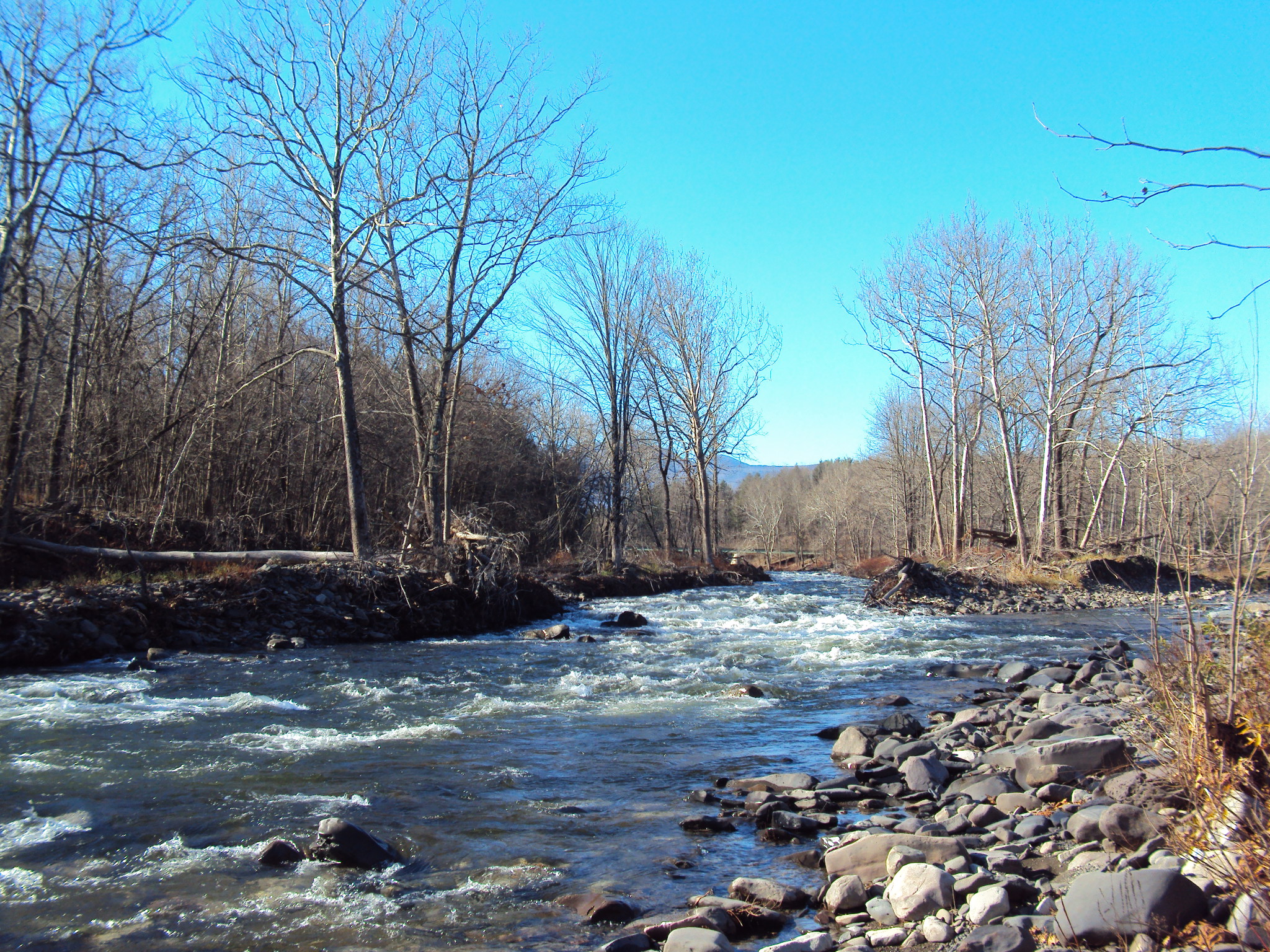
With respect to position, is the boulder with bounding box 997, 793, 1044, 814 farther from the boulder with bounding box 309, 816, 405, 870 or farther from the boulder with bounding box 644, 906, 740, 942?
the boulder with bounding box 309, 816, 405, 870

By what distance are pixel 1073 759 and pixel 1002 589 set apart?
17.5 meters

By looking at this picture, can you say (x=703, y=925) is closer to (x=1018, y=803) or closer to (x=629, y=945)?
(x=629, y=945)

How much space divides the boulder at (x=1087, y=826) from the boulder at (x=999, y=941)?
4.11 ft

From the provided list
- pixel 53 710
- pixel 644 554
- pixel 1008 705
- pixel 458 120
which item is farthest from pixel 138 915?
pixel 644 554

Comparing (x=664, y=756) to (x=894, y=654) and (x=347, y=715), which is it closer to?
(x=347, y=715)

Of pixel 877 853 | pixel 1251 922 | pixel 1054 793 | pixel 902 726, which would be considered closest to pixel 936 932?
pixel 877 853

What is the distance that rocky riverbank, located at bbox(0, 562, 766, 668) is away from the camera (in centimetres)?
1046

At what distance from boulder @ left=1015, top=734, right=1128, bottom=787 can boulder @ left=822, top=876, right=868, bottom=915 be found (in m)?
2.03

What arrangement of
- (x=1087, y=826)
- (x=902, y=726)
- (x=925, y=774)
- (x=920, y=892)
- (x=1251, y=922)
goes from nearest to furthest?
→ 1. (x=1251, y=922)
2. (x=920, y=892)
3. (x=1087, y=826)
4. (x=925, y=774)
5. (x=902, y=726)

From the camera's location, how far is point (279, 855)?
15.0 feet

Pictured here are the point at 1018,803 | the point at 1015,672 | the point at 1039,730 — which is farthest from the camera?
the point at 1015,672

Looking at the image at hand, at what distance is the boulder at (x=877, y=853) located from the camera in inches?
166

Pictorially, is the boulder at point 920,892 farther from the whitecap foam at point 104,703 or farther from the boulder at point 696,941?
the whitecap foam at point 104,703

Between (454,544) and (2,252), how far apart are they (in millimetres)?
8213
